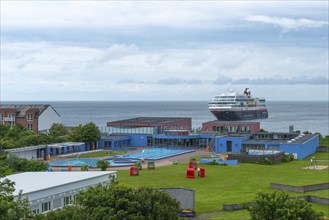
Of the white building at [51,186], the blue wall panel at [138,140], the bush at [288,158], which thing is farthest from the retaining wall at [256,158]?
the white building at [51,186]

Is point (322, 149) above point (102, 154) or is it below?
above

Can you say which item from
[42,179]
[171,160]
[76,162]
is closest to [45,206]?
[42,179]

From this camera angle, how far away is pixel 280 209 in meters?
22.8

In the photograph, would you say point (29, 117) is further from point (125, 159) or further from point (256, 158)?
point (256, 158)

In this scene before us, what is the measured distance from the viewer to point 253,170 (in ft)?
167

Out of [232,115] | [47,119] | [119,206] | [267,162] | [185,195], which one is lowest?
[267,162]

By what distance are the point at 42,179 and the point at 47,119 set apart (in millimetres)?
52372

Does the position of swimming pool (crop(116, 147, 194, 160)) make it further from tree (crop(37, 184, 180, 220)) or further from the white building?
tree (crop(37, 184, 180, 220))

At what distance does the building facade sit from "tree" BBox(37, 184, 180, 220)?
57.6 m

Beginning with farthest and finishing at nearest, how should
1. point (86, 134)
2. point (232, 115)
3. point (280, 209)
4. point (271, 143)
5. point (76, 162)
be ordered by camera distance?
point (232, 115) → point (86, 134) → point (271, 143) → point (76, 162) → point (280, 209)

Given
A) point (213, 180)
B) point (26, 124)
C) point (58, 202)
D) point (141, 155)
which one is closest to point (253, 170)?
point (213, 180)

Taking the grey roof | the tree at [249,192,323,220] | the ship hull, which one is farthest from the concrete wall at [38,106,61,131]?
the ship hull

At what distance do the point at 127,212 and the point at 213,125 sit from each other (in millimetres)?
63886

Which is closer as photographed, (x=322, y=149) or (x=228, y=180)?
(x=228, y=180)
